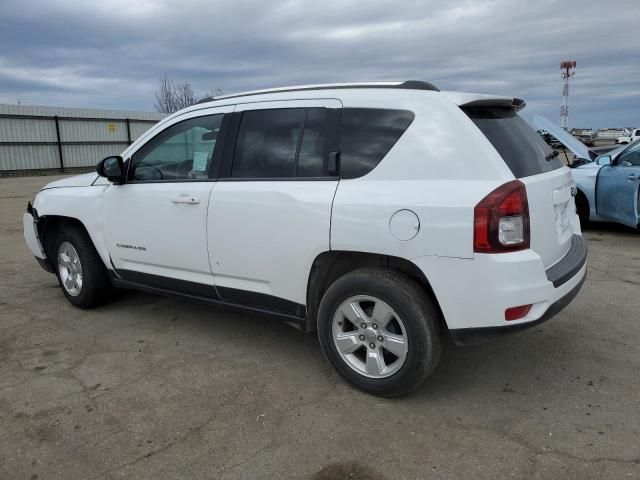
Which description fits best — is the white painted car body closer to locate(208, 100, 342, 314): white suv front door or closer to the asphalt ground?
locate(208, 100, 342, 314): white suv front door

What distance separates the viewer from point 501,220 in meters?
2.73

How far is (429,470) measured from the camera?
2.55 meters

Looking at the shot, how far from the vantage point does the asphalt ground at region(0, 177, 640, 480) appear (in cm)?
263

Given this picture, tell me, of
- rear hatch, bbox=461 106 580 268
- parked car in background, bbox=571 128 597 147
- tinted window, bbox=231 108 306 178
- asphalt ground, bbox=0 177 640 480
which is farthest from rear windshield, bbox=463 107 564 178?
parked car in background, bbox=571 128 597 147

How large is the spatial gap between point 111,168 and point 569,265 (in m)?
3.41

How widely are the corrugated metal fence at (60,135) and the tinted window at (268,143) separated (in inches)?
929

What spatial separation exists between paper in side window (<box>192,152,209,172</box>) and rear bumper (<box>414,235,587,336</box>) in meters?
1.84

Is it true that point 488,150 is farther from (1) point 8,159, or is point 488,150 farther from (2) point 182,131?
(1) point 8,159

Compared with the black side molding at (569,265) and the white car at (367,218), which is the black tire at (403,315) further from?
the black side molding at (569,265)

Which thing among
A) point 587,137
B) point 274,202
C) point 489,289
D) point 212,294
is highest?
point 587,137

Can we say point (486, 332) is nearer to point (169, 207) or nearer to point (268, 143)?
point (268, 143)

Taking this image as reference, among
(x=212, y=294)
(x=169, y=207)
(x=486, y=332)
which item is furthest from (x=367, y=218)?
(x=169, y=207)

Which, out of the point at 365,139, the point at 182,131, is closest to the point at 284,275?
the point at 365,139

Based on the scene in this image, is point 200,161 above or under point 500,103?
under
